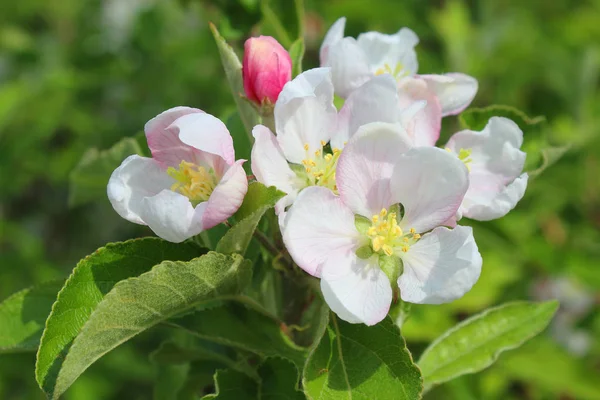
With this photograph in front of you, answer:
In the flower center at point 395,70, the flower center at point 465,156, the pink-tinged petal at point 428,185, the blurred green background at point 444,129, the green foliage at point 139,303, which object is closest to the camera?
the green foliage at point 139,303

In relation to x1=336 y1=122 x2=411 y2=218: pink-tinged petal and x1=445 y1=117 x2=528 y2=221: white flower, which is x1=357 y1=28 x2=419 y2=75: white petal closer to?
x1=445 y1=117 x2=528 y2=221: white flower

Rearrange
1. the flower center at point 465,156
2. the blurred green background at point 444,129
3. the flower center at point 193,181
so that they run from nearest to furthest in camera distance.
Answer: the flower center at point 193,181 → the flower center at point 465,156 → the blurred green background at point 444,129

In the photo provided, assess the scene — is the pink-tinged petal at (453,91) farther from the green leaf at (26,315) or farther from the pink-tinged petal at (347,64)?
the green leaf at (26,315)

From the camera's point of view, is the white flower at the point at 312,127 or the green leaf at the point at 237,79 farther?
the green leaf at the point at 237,79

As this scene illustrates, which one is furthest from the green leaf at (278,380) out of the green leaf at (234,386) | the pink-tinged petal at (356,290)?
the pink-tinged petal at (356,290)

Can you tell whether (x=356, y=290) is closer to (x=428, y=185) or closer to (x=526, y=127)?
(x=428, y=185)

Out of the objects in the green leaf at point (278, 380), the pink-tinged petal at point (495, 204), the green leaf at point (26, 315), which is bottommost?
the green leaf at point (278, 380)

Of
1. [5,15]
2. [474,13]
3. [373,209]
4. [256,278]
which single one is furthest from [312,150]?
[5,15]
